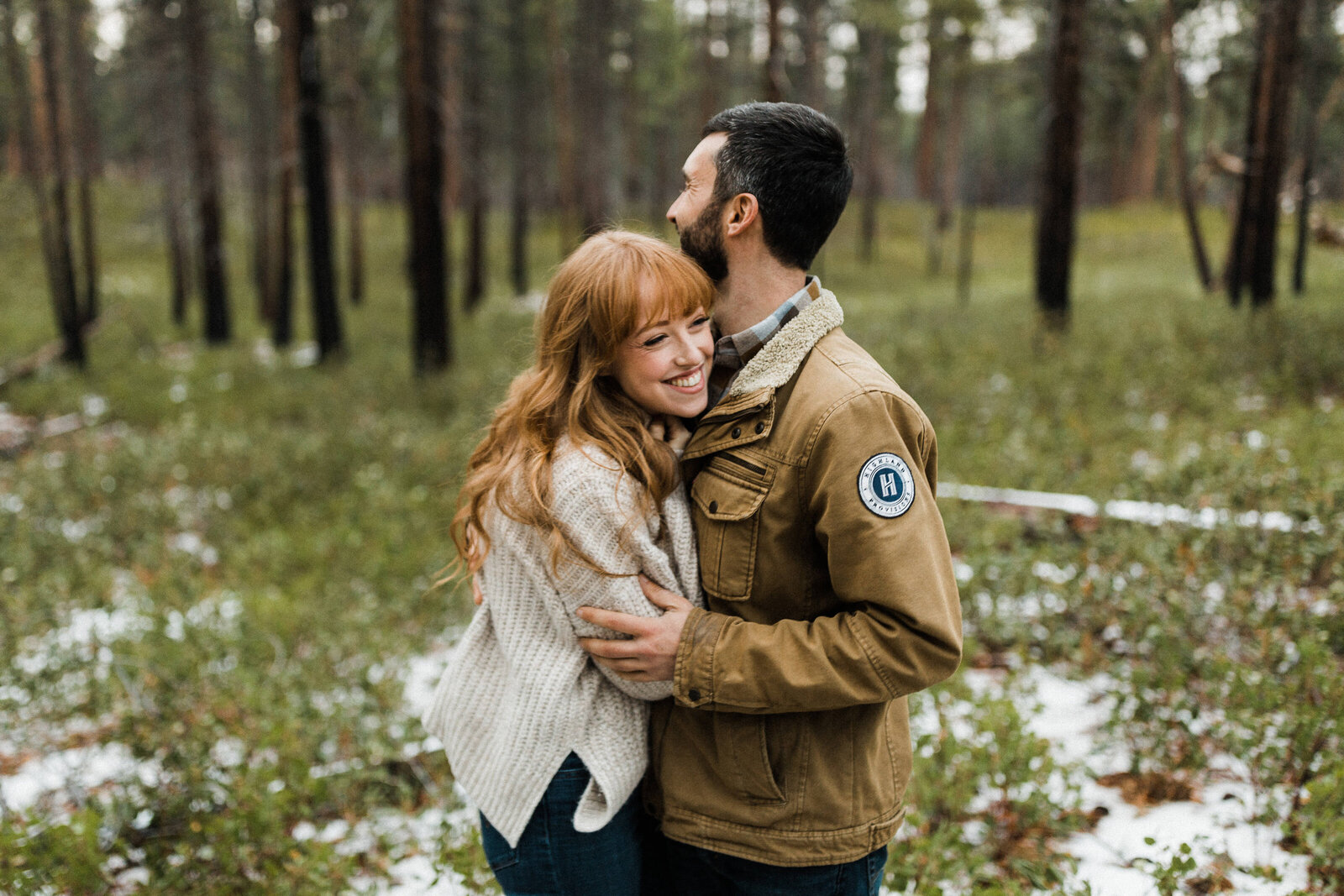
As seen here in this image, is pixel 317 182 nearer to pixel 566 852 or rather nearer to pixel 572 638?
pixel 572 638

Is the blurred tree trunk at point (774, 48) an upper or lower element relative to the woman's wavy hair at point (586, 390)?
upper

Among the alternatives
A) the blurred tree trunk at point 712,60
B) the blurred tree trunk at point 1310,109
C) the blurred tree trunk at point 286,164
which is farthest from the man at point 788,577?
the blurred tree trunk at point 712,60

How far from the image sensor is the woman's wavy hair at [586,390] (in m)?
1.88

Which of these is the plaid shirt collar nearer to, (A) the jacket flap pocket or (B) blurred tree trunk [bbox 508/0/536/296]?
(A) the jacket flap pocket

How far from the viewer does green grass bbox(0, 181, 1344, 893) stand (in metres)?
3.57

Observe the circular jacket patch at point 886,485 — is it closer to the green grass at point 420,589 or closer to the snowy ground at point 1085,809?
the green grass at point 420,589

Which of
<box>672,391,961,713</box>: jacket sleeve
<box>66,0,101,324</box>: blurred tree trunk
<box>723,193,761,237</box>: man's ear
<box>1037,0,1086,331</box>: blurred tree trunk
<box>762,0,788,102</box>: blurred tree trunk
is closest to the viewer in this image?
<box>672,391,961,713</box>: jacket sleeve

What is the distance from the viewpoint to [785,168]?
1.89m

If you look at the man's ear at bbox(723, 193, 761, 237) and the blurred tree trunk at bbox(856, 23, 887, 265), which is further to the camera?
the blurred tree trunk at bbox(856, 23, 887, 265)

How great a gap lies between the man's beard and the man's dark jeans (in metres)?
1.25

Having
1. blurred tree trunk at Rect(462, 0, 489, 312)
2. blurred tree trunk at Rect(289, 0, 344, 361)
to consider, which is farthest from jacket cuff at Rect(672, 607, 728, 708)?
blurred tree trunk at Rect(462, 0, 489, 312)

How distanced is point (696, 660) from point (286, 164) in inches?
658

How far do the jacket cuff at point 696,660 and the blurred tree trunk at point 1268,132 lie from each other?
14.5m

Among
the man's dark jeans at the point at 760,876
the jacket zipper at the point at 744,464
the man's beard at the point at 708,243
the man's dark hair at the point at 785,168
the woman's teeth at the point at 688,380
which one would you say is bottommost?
the man's dark jeans at the point at 760,876
